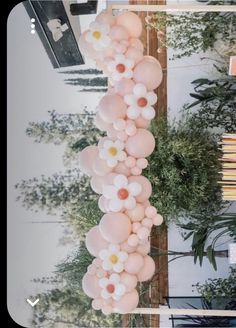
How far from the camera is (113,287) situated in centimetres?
224

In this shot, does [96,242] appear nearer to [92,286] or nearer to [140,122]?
[92,286]

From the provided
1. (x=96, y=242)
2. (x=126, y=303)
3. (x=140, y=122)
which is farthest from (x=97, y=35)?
(x=126, y=303)

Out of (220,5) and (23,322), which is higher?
(220,5)

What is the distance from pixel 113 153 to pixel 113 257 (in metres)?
0.41

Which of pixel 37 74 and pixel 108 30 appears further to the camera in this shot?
pixel 37 74

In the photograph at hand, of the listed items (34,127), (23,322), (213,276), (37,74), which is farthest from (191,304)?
(37,74)

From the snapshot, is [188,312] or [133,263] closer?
[133,263]

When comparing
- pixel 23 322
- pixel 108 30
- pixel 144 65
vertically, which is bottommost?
pixel 23 322

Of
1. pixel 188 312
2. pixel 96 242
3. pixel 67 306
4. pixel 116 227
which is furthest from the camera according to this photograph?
pixel 67 306

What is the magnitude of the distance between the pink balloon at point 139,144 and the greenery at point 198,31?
1.96 ft

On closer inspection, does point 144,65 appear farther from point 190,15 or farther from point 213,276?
point 213,276

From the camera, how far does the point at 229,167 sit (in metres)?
2.56

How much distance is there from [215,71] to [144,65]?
1.91 ft

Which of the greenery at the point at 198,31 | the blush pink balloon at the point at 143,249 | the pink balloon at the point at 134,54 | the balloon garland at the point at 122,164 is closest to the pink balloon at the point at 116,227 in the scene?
the balloon garland at the point at 122,164
